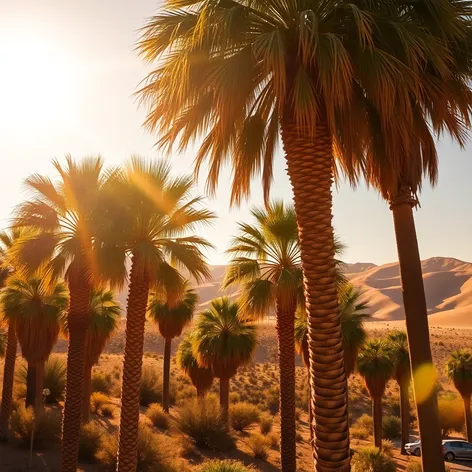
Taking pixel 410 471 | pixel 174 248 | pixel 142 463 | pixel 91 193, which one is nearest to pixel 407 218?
pixel 174 248

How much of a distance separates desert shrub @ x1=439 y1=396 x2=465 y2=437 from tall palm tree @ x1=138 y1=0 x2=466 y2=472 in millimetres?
34624

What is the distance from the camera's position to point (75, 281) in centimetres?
1331

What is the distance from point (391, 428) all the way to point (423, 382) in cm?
3218

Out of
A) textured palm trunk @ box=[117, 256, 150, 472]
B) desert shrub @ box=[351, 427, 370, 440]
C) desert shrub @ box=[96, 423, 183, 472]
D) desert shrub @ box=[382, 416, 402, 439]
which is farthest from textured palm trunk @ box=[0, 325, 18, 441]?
desert shrub @ box=[382, 416, 402, 439]

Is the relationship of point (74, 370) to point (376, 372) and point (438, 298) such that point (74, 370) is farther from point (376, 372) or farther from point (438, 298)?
point (438, 298)

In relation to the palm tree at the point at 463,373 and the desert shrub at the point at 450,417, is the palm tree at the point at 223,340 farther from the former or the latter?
the desert shrub at the point at 450,417

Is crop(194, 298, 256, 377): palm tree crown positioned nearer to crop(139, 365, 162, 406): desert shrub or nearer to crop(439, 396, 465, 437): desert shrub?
crop(139, 365, 162, 406): desert shrub

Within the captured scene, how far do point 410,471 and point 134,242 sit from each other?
672 inches

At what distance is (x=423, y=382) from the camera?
25.1 ft

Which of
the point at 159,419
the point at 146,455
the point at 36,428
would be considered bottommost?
the point at 159,419

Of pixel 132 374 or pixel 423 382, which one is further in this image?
pixel 132 374

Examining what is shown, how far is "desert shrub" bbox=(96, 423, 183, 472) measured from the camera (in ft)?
56.5

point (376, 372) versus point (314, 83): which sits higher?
point (314, 83)

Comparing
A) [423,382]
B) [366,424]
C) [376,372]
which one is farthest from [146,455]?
[366,424]
